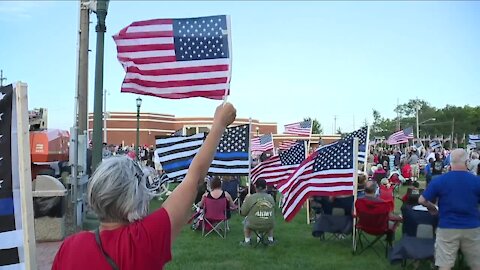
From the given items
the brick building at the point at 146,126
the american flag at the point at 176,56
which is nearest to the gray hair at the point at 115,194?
the american flag at the point at 176,56

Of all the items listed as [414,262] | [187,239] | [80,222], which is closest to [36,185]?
[80,222]

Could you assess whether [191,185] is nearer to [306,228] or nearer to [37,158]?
[306,228]

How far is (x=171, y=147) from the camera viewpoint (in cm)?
1003

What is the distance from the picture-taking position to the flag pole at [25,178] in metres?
3.49

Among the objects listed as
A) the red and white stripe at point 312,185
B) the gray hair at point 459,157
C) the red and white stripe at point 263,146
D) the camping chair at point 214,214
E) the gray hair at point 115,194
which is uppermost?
the gray hair at point 115,194

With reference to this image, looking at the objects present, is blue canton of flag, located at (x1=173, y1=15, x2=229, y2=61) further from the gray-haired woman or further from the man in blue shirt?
the gray-haired woman

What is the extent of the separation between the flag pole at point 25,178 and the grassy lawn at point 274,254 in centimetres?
497

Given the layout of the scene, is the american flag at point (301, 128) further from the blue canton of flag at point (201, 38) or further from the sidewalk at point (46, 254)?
the blue canton of flag at point (201, 38)

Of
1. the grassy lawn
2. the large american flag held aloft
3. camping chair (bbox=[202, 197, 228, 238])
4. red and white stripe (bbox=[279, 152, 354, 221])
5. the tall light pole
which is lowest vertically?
the grassy lawn

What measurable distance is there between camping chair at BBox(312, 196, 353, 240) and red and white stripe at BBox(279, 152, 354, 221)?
80 cm

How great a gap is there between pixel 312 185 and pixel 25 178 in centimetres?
652

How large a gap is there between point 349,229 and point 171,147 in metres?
3.72

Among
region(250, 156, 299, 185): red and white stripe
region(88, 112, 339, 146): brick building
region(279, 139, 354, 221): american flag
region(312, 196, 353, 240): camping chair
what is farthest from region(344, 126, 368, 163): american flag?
region(88, 112, 339, 146): brick building

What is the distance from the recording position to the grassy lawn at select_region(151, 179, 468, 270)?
852cm
